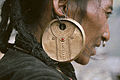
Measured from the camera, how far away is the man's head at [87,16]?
187 cm

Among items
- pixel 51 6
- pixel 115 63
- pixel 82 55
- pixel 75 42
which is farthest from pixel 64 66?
pixel 115 63

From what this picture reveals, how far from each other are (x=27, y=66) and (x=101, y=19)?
24.4 inches

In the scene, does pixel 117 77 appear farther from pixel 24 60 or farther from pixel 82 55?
pixel 24 60

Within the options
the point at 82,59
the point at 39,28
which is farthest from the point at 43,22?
the point at 82,59

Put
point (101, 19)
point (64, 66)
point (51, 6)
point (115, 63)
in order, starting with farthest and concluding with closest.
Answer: point (115, 63) < point (64, 66) < point (101, 19) < point (51, 6)

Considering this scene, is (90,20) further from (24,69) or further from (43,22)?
(24,69)

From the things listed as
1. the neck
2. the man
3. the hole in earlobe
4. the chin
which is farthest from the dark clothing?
the chin

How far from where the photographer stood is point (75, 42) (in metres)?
1.90

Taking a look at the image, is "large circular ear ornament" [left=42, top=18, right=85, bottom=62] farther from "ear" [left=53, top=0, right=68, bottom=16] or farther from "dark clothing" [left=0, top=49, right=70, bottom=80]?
"dark clothing" [left=0, top=49, right=70, bottom=80]

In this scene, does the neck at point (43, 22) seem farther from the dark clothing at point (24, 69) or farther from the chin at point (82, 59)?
the chin at point (82, 59)

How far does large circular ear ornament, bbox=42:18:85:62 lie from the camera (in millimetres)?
1872

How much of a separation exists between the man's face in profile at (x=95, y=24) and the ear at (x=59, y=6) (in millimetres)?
108

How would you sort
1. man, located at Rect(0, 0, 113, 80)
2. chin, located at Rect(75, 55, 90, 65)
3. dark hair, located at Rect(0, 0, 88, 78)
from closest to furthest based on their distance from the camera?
man, located at Rect(0, 0, 113, 80) < dark hair, located at Rect(0, 0, 88, 78) < chin, located at Rect(75, 55, 90, 65)

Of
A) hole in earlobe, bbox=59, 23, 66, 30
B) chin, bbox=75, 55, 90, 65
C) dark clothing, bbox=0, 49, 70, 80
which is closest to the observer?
dark clothing, bbox=0, 49, 70, 80
